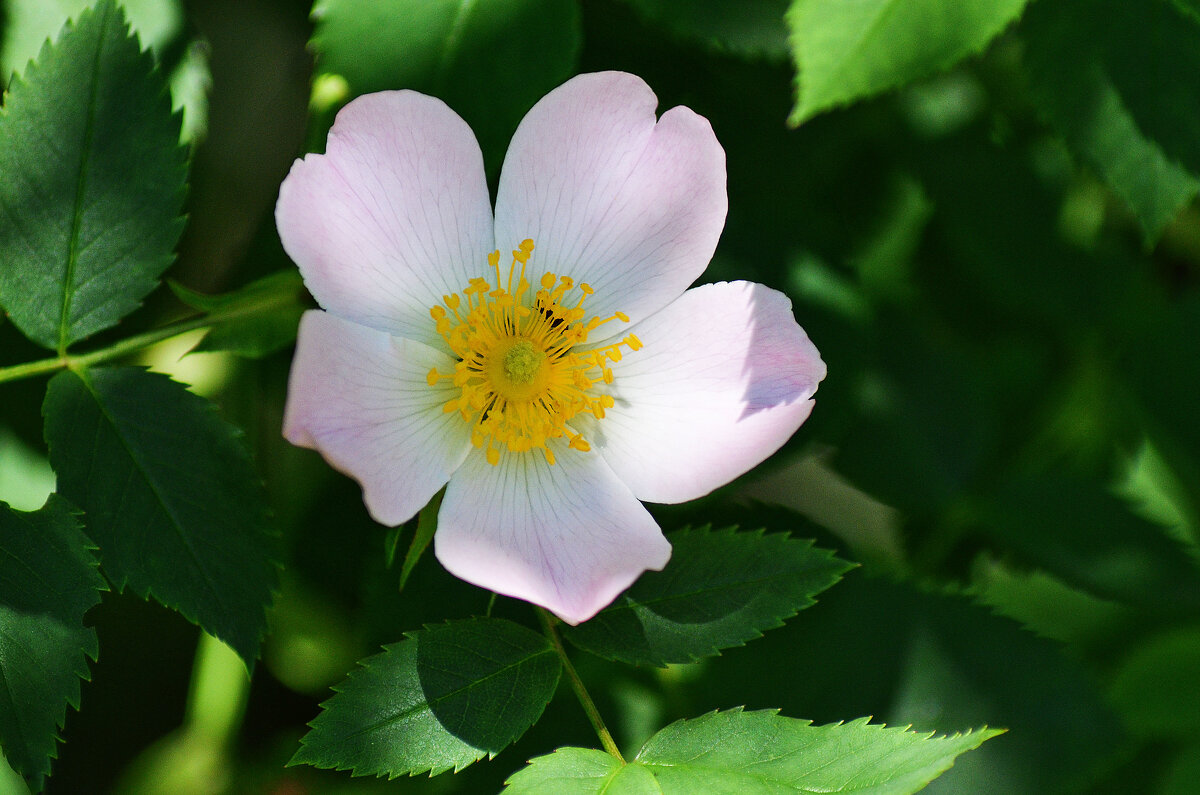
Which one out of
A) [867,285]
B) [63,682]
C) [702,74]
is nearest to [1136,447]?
[867,285]

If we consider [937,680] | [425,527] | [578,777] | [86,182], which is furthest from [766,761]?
[86,182]

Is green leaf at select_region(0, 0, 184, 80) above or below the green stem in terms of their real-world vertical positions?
above

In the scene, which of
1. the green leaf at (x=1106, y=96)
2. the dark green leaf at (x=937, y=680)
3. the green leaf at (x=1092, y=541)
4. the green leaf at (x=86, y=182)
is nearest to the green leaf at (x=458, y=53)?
the green leaf at (x=86, y=182)

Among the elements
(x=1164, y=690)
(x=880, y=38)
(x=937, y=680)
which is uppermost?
(x=880, y=38)

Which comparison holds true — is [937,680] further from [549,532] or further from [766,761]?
[549,532]

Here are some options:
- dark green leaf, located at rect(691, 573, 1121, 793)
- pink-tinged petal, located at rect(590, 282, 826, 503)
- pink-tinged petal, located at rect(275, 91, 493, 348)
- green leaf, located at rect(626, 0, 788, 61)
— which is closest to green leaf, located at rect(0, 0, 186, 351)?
pink-tinged petal, located at rect(275, 91, 493, 348)

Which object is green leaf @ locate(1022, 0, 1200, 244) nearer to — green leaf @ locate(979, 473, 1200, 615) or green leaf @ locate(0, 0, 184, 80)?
green leaf @ locate(979, 473, 1200, 615)
